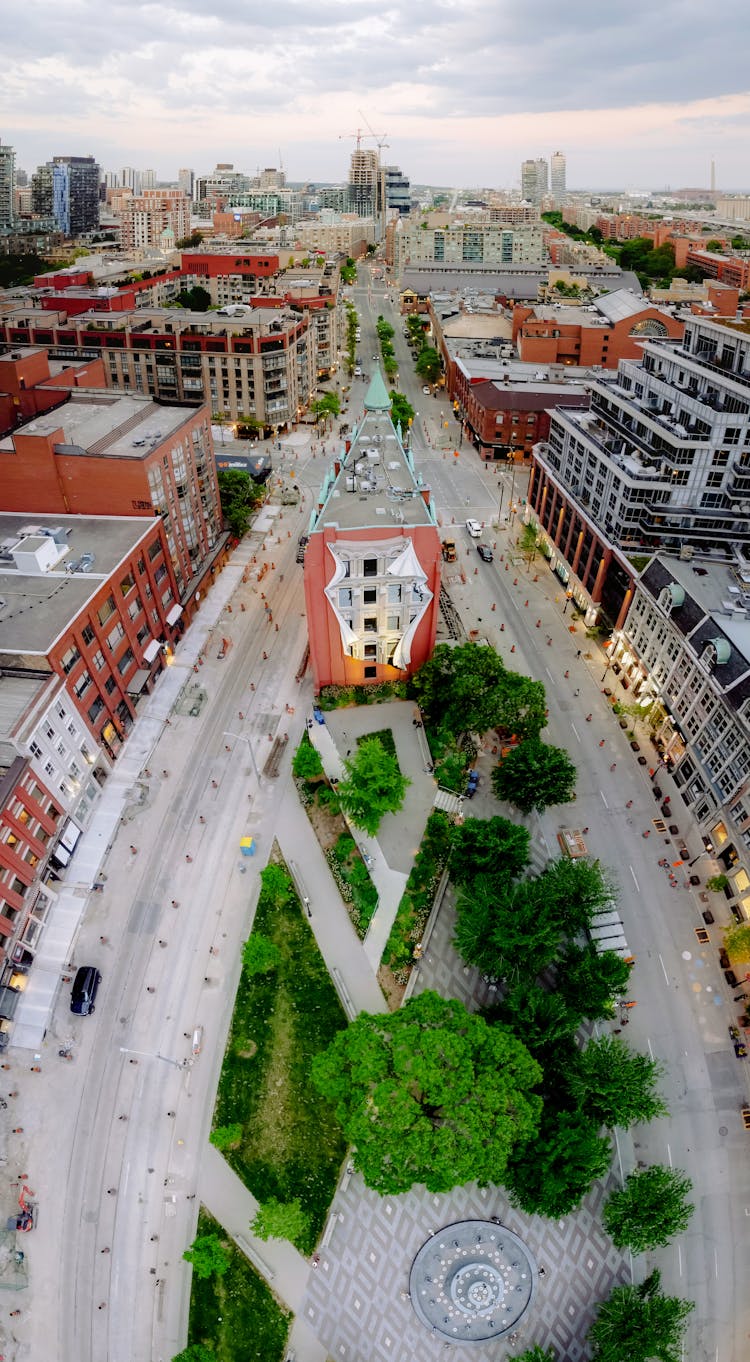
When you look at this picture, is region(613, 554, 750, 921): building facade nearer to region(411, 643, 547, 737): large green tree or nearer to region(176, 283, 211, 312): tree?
region(411, 643, 547, 737): large green tree

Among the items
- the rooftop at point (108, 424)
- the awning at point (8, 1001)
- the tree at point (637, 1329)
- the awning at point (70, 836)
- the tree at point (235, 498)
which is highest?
the rooftop at point (108, 424)

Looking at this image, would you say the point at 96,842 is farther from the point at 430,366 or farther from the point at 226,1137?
the point at 430,366

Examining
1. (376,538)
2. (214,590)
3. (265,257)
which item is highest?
(265,257)

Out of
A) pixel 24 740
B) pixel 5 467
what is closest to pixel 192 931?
pixel 24 740

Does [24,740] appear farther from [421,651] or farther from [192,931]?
[421,651]

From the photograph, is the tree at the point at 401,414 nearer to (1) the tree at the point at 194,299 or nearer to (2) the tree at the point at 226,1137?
(1) the tree at the point at 194,299

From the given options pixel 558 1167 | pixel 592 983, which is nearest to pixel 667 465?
pixel 592 983

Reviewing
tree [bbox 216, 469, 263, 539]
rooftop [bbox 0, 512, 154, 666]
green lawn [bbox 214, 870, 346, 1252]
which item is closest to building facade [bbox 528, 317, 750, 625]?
tree [bbox 216, 469, 263, 539]

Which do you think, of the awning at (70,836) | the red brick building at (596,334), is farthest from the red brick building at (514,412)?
the awning at (70,836)
